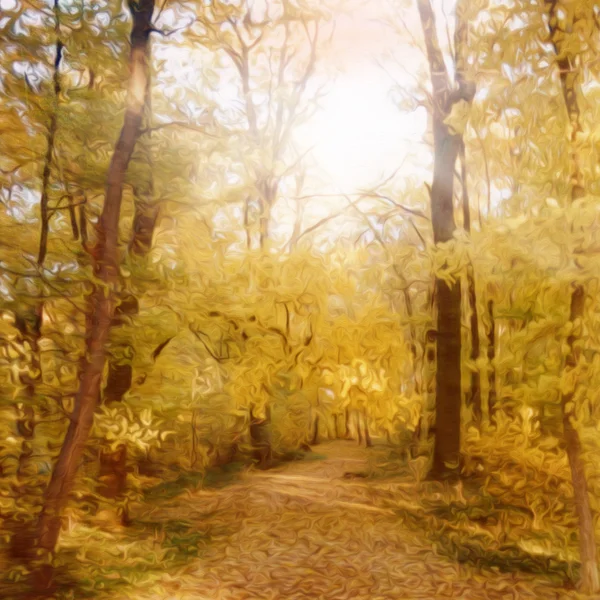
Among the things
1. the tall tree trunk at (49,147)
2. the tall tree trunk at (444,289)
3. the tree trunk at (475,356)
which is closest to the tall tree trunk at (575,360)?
the tall tree trunk at (444,289)

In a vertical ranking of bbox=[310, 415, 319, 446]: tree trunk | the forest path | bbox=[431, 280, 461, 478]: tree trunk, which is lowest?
the forest path

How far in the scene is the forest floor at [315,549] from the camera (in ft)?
11.6

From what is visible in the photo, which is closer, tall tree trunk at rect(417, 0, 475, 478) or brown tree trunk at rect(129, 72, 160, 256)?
brown tree trunk at rect(129, 72, 160, 256)

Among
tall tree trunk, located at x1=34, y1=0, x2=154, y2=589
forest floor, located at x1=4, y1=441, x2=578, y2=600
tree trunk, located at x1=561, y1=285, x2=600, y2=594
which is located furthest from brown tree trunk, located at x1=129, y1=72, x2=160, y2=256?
tree trunk, located at x1=561, y1=285, x2=600, y2=594

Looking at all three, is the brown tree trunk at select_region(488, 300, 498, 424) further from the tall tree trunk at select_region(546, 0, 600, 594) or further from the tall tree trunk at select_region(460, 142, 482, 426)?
the tall tree trunk at select_region(546, 0, 600, 594)

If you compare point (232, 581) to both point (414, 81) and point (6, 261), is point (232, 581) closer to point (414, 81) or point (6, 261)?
point (6, 261)

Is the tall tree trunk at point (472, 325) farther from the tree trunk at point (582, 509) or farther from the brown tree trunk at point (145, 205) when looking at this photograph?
the brown tree trunk at point (145, 205)

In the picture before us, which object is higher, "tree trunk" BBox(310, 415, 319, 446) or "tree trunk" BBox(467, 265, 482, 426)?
"tree trunk" BBox(467, 265, 482, 426)

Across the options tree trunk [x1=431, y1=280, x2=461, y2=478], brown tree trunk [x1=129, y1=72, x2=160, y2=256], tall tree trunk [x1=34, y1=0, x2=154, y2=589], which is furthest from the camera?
tree trunk [x1=431, y1=280, x2=461, y2=478]

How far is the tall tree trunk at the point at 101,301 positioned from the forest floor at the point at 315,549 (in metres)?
0.51

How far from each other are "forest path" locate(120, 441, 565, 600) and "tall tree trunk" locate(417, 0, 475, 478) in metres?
0.59

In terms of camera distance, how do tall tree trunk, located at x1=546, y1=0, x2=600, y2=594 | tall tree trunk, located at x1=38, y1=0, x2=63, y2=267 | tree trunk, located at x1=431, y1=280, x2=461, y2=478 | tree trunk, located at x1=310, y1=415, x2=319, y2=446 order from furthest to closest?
tree trunk, located at x1=310, y1=415, x2=319, y2=446 → tree trunk, located at x1=431, y1=280, x2=461, y2=478 → tall tree trunk, located at x1=38, y1=0, x2=63, y2=267 → tall tree trunk, located at x1=546, y1=0, x2=600, y2=594

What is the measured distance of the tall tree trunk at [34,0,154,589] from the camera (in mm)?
3453

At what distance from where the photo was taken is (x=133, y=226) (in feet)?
13.8
